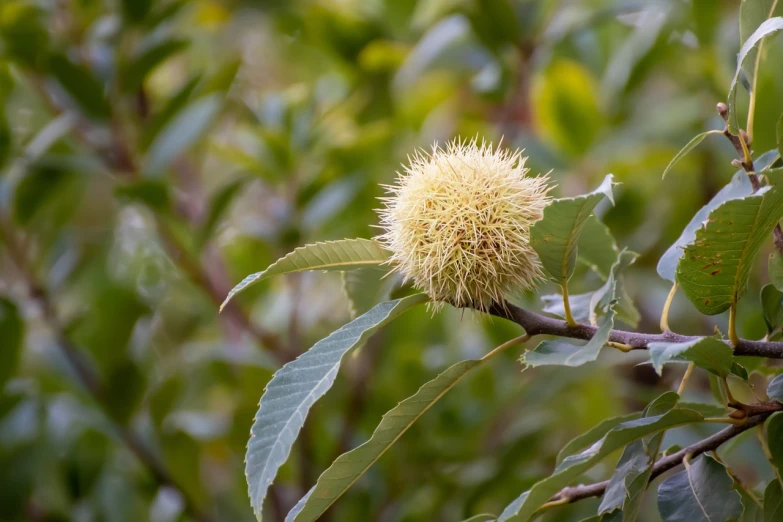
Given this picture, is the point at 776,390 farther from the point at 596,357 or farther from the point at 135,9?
the point at 135,9

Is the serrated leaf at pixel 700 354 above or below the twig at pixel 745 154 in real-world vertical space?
below

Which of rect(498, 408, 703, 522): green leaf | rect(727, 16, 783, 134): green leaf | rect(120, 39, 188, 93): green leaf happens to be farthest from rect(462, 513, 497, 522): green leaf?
rect(120, 39, 188, 93): green leaf

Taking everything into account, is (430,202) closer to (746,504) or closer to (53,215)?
(746,504)

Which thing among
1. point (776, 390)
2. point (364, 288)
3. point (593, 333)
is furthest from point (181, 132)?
point (776, 390)

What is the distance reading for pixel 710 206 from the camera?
73cm

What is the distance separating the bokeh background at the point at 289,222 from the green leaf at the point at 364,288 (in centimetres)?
55

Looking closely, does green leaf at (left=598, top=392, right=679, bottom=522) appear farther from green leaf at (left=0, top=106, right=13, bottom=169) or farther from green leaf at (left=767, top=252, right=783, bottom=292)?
green leaf at (left=0, top=106, right=13, bottom=169)

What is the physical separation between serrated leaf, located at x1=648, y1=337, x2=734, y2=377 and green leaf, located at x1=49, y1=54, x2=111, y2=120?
1.14m

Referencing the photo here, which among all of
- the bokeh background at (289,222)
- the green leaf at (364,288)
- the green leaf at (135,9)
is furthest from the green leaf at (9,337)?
the green leaf at (364,288)

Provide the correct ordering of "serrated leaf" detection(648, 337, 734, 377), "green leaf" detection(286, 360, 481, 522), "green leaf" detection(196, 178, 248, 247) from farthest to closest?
"green leaf" detection(196, 178, 248, 247), "green leaf" detection(286, 360, 481, 522), "serrated leaf" detection(648, 337, 734, 377)

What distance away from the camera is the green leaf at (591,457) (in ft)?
1.94

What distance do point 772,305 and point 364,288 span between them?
15.5 inches

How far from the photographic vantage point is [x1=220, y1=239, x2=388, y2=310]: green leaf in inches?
24.6

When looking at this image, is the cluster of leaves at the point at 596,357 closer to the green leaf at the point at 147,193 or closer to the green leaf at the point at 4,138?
the green leaf at the point at 147,193
